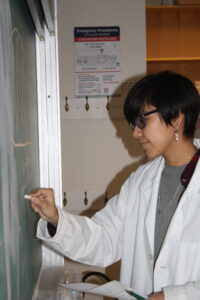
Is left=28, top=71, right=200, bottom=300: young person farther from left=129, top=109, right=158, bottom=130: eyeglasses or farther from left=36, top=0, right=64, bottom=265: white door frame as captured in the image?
left=36, top=0, right=64, bottom=265: white door frame

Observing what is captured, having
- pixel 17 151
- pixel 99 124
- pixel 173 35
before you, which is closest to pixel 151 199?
pixel 17 151

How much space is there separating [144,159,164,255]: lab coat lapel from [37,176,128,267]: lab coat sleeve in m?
0.12

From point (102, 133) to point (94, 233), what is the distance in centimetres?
101

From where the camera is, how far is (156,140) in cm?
120

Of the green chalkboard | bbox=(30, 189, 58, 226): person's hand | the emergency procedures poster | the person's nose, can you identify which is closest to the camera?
the green chalkboard

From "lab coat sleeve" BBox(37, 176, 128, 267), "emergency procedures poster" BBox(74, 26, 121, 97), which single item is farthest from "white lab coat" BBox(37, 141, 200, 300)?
"emergency procedures poster" BBox(74, 26, 121, 97)

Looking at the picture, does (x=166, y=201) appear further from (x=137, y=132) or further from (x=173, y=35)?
(x=173, y=35)

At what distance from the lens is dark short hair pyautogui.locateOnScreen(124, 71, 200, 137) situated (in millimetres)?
1197

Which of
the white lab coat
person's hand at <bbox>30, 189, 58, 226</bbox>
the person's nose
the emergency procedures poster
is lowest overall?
the white lab coat

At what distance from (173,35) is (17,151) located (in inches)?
74.2

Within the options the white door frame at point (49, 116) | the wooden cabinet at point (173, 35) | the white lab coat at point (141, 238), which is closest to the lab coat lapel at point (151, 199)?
the white lab coat at point (141, 238)

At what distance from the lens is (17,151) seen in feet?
2.61

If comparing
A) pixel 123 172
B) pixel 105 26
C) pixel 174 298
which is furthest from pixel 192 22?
pixel 174 298

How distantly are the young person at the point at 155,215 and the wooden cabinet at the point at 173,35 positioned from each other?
1.15 metres
